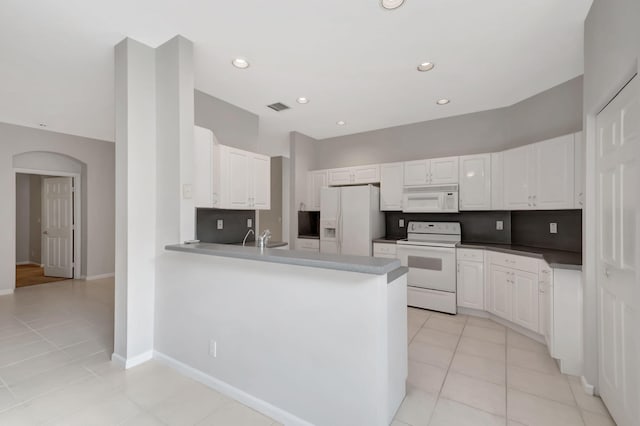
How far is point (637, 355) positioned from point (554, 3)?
2310 mm

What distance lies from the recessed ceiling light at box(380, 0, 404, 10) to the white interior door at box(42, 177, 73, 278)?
261 inches

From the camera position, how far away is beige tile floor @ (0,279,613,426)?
1.86 metres

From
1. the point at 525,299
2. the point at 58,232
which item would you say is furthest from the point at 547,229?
the point at 58,232

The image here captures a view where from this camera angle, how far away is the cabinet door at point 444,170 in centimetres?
413

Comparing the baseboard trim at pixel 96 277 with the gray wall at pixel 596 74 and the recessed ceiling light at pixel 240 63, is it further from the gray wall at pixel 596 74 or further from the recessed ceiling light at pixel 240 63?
the gray wall at pixel 596 74

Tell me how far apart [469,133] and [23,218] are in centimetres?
1019

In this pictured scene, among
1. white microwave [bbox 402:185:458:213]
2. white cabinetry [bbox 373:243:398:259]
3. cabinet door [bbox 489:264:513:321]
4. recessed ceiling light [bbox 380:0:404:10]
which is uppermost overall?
recessed ceiling light [bbox 380:0:404:10]

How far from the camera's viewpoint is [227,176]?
321 centimetres

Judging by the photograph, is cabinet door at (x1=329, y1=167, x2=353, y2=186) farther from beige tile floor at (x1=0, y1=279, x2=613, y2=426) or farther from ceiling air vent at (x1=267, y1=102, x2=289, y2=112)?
beige tile floor at (x1=0, y1=279, x2=613, y2=426)

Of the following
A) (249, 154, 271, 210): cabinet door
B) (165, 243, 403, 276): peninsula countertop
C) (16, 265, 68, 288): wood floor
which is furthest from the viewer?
(16, 265, 68, 288): wood floor

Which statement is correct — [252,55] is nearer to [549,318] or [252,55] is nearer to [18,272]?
[549,318]

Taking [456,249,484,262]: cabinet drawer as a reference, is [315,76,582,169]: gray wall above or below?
above

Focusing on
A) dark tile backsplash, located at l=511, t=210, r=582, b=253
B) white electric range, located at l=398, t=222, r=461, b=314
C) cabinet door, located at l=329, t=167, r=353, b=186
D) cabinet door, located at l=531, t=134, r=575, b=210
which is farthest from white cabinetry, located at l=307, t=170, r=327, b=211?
cabinet door, located at l=531, t=134, r=575, b=210

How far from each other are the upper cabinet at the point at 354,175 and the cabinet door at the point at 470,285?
6.28ft
